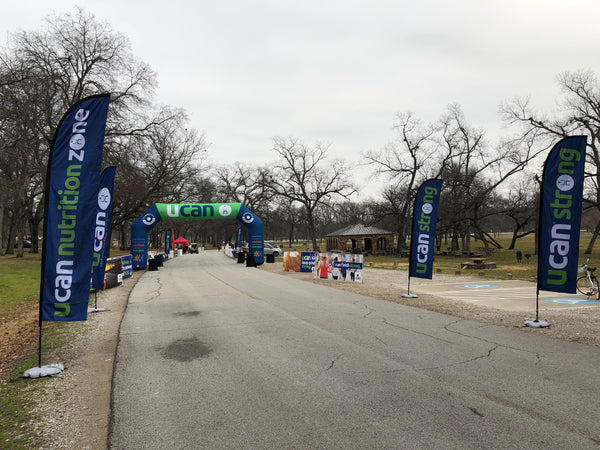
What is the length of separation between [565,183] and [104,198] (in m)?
11.5

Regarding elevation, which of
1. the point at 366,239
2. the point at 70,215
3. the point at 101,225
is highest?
the point at 70,215

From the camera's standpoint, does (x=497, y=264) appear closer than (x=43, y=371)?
No

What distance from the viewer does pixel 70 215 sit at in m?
5.61

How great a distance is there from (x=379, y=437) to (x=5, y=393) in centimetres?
446

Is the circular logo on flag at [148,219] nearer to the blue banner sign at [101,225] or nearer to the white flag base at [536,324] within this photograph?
the blue banner sign at [101,225]

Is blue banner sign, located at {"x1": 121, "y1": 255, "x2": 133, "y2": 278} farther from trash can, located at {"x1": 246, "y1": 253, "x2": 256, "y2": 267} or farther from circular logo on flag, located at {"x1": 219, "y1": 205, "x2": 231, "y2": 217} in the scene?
trash can, located at {"x1": 246, "y1": 253, "x2": 256, "y2": 267}

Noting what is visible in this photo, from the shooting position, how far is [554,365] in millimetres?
5602

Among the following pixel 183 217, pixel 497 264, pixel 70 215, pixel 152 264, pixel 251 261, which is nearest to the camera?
pixel 70 215

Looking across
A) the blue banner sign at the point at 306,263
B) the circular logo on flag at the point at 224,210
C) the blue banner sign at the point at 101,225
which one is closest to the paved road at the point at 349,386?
the blue banner sign at the point at 101,225

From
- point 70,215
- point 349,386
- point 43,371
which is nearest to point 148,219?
point 70,215

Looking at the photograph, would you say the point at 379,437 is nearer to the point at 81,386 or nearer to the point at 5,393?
the point at 81,386

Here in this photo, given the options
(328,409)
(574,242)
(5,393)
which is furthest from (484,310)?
(5,393)

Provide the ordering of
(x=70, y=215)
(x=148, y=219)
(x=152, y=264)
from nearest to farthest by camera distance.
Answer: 1. (x=70, y=215)
2. (x=152, y=264)
3. (x=148, y=219)

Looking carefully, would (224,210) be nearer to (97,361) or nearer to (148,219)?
(148,219)
